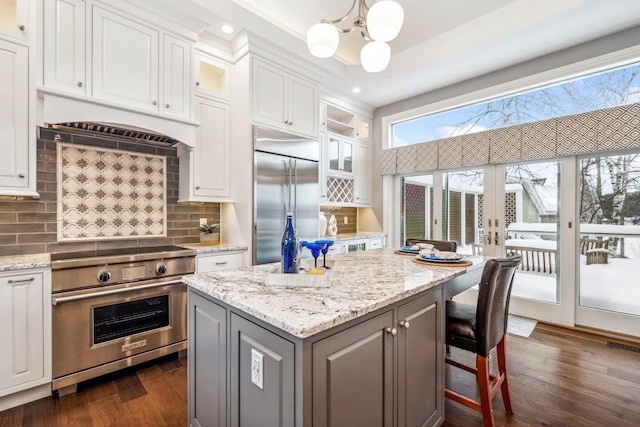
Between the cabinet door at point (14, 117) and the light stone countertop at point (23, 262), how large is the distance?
1.52 ft

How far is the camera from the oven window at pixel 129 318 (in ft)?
7.17

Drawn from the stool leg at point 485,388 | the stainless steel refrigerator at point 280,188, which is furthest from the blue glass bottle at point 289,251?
the stainless steel refrigerator at point 280,188

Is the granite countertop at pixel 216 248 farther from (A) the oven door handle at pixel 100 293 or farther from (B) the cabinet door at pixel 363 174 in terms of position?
(B) the cabinet door at pixel 363 174

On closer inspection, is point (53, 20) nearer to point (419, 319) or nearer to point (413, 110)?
point (419, 319)

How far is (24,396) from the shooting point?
6.46 ft

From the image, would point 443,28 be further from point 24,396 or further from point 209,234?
point 24,396

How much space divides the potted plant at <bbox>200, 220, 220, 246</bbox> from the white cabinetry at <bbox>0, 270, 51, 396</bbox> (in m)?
1.32

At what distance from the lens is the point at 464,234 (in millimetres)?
4098

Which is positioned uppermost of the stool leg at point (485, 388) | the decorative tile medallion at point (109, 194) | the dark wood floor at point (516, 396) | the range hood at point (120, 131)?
the range hood at point (120, 131)

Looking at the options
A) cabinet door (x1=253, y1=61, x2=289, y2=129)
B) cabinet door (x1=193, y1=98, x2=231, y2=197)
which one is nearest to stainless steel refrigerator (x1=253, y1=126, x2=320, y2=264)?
cabinet door (x1=253, y1=61, x2=289, y2=129)

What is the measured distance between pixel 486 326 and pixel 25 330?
9.23ft

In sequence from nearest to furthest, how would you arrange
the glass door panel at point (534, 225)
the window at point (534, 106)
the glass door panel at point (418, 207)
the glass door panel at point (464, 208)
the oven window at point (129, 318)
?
the oven window at point (129, 318) → the window at point (534, 106) → the glass door panel at point (534, 225) → the glass door panel at point (464, 208) → the glass door panel at point (418, 207)

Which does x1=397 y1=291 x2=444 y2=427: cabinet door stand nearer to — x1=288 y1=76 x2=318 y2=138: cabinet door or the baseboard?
the baseboard

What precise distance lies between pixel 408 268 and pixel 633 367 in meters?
2.27
